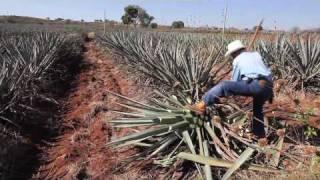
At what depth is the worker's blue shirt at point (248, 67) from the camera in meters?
6.54

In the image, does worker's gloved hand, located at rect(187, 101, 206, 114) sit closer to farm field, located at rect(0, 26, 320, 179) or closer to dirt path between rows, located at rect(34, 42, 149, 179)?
farm field, located at rect(0, 26, 320, 179)

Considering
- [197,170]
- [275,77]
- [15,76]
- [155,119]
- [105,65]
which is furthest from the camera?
[105,65]

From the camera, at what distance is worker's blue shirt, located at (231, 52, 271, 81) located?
258 inches

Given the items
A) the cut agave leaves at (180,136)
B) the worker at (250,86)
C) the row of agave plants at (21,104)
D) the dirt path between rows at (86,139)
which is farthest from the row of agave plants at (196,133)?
the row of agave plants at (21,104)

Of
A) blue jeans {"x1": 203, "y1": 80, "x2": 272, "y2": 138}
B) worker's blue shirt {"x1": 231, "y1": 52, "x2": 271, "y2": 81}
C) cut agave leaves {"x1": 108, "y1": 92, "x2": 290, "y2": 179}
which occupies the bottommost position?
cut agave leaves {"x1": 108, "y1": 92, "x2": 290, "y2": 179}

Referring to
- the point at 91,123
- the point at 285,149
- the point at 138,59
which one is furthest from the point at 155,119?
the point at 138,59

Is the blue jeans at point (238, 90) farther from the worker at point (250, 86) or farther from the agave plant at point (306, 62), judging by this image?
the agave plant at point (306, 62)

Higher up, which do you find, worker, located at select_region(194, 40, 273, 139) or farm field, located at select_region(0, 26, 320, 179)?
worker, located at select_region(194, 40, 273, 139)

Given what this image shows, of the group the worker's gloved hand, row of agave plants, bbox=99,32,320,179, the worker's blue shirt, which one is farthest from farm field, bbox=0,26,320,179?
the worker's blue shirt

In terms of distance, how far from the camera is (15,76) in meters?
9.27

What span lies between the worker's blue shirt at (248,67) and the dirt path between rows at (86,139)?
5.77 feet

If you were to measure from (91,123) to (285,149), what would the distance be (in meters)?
3.88

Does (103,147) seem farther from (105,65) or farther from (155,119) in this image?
(105,65)

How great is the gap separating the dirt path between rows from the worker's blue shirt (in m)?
1.76
